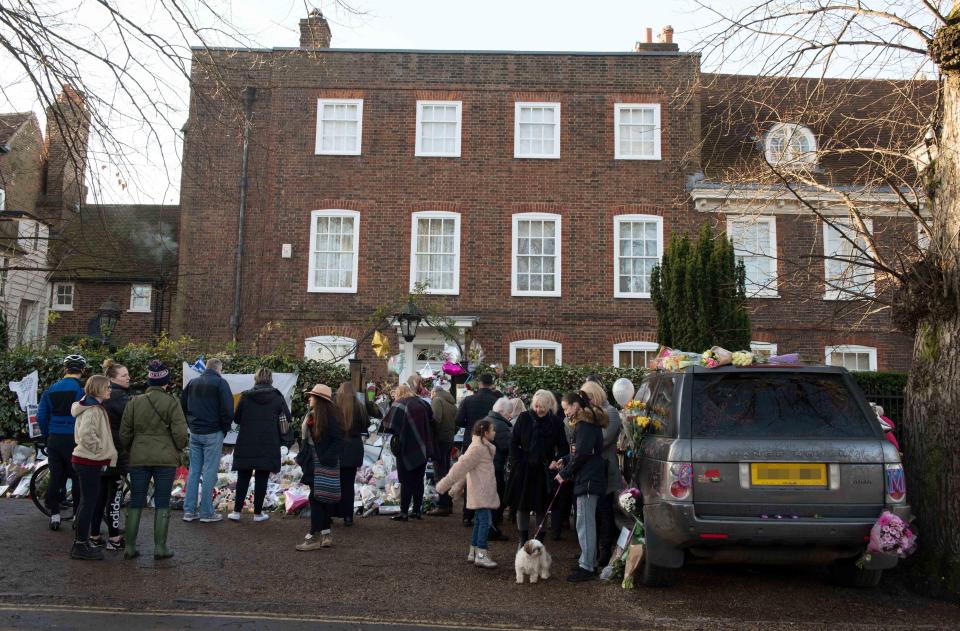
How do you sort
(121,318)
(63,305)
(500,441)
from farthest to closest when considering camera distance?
(63,305)
(121,318)
(500,441)

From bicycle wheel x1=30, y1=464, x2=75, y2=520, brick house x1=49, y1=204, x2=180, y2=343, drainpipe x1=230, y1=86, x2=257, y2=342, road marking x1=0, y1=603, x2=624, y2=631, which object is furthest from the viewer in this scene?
brick house x1=49, y1=204, x2=180, y2=343

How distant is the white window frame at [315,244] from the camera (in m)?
19.9

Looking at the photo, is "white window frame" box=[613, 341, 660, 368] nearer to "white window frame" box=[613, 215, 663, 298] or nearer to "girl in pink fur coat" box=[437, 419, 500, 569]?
"white window frame" box=[613, 215, 663, 298]

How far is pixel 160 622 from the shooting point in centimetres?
566

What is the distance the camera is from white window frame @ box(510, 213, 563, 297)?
19781 mm

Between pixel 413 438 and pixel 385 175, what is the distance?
11823 millimetres

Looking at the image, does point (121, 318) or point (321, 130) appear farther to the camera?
point (121, 318)

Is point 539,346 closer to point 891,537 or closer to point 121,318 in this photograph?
point 891,537

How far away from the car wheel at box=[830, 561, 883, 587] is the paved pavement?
0.08 m

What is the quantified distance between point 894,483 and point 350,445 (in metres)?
5.70

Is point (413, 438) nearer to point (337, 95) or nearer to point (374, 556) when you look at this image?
point (374, 556)

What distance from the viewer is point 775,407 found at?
6.25 m

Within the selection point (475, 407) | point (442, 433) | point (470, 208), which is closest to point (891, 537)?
point (475, 407)

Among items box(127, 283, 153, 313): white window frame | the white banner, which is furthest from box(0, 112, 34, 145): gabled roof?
box(127, 283, 153, 313): white window frame
